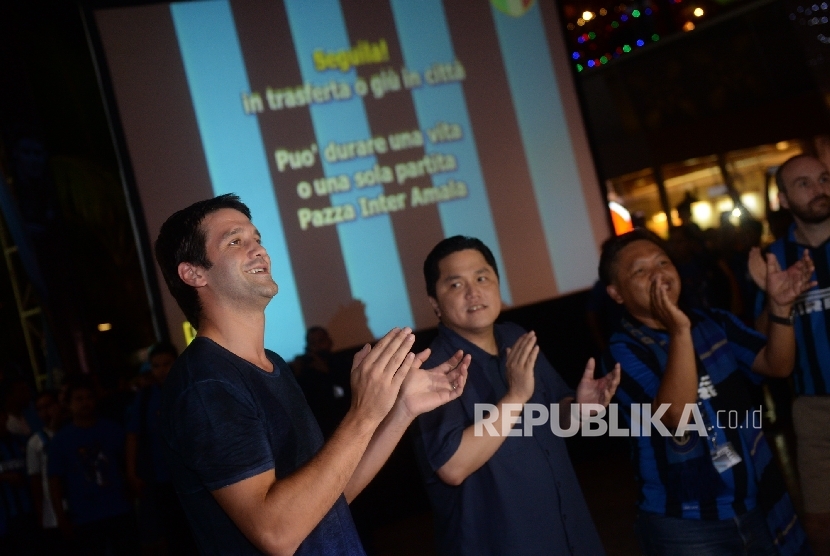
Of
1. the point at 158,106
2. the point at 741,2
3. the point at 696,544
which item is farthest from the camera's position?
the point at 741,2

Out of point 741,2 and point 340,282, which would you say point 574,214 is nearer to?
point 340,282

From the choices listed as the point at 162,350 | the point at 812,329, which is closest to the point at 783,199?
the point at 812,329

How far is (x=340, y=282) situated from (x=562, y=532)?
3045mm

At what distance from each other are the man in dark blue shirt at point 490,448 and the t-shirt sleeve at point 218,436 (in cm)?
71

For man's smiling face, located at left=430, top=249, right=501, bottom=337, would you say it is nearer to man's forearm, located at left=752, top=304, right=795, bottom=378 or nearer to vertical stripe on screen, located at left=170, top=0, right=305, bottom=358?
man's forearm, located at left=752, top=304, right=795, bottom=378

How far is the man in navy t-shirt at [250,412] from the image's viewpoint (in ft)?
4.51

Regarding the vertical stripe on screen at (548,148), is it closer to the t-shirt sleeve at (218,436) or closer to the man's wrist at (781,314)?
the man's wrist at (781,314)

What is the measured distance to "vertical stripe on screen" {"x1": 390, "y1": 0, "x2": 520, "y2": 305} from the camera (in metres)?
5.14

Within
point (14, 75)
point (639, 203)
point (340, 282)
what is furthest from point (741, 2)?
point (14, 75)

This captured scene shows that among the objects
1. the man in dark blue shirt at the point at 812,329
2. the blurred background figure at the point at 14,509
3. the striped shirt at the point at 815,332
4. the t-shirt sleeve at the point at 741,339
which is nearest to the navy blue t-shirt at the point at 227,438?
the t-shirt sleeve at the point at 741,339

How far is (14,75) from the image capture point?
6730mm

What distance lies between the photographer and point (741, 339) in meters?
2.41

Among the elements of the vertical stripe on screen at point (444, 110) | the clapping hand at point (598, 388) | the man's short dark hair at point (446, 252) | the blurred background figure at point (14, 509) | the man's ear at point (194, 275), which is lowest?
the blurred background figure at point (14, 509)

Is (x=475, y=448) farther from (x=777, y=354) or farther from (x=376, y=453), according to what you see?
(x=777, y=354)
